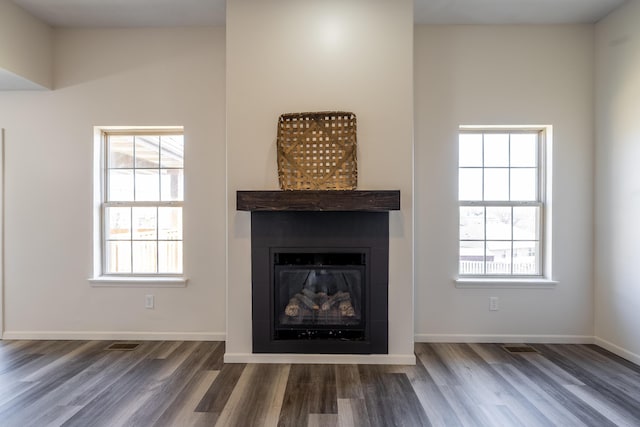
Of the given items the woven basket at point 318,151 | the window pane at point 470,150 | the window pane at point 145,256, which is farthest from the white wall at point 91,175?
the window pane at point 470,150

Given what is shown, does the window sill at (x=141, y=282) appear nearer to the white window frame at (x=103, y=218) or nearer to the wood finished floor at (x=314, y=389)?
the white window frame at (x=103, y=218)

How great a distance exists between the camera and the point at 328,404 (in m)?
2.10

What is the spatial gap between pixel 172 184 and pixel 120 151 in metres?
0.62

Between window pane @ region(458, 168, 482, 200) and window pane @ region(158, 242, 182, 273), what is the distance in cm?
277

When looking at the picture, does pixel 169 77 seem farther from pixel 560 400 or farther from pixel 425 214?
pixel 560 400

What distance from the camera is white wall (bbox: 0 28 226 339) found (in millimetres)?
3160

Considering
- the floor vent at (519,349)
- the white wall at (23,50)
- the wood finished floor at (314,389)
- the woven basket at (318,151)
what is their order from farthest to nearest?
1. the floor vent at (519,349)
2. the white wall at (23,50)
3. the woven basket at (318,151)
4. the wood finished floor at (314,389)

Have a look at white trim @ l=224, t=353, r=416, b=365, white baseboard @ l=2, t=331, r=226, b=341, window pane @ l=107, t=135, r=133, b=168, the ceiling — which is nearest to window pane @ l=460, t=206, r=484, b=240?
white trim @ l=224, t=353, r=416, b=365

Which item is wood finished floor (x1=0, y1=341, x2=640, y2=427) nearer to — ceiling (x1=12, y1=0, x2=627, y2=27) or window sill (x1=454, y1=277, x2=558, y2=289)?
window sill (x1=454, y1=277, x2=558, y2=289)

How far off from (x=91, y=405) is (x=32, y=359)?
3.73 feet

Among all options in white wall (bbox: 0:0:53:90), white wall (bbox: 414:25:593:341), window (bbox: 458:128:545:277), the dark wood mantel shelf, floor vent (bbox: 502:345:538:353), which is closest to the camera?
the dark wood mantel shelf

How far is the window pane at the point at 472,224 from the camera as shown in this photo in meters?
3.24

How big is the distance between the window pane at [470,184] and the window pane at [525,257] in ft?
2.02

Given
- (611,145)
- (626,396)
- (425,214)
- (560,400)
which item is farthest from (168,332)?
(611,145)
